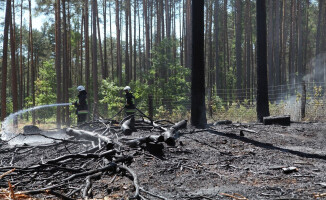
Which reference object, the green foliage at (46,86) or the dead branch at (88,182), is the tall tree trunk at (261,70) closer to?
the dead branch at (88,182)

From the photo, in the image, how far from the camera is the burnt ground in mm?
3430

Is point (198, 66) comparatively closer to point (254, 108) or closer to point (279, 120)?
point (279, 120)

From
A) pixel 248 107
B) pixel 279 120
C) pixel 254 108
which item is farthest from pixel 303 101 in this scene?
→ pixel 279 120

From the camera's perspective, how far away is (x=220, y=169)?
4469mm

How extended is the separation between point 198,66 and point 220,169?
205 inches

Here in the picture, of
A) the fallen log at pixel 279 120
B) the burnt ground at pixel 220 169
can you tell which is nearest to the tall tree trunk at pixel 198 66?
the fallen log at pixel 279 120

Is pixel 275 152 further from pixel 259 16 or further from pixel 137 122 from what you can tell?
pixel 259 16

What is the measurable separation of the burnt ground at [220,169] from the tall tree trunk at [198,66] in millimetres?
2249

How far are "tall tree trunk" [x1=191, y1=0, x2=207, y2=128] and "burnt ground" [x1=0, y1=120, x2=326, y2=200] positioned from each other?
2249 mm

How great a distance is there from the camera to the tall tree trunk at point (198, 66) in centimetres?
918

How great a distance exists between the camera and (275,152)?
18.4 ft

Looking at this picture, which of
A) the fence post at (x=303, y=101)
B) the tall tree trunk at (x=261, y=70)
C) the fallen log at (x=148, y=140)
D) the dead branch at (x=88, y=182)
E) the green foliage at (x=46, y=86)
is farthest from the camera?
the green foliage at (x=46, y=86)

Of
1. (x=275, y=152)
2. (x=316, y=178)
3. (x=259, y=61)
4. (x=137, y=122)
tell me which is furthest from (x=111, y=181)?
(x=259, y=61)

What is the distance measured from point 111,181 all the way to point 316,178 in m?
2.64
